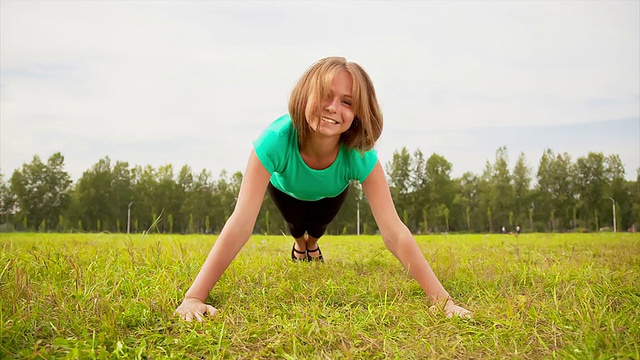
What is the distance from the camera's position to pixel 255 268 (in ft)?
11.4

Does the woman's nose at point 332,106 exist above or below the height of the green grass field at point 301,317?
above

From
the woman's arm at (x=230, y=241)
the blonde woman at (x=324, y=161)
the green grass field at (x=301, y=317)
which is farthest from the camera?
the blonde woman at (x=324, y=161)

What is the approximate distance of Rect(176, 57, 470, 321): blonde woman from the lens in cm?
264

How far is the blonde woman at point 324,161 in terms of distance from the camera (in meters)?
2.64

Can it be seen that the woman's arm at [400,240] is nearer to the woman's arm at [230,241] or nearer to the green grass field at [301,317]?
the green grass field at [301,317]

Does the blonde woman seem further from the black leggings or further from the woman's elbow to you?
the black leggings

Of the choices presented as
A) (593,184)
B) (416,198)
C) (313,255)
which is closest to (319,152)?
(313,255)

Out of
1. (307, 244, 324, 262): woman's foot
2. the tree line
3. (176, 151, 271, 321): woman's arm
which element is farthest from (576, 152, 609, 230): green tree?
(176, 151, 271, 321): woman's arm

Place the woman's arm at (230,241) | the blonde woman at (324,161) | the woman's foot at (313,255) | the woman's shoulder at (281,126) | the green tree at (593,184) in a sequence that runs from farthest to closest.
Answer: the green tree at (593,184)
the woman's foot at (313,255)
the woman's shoulder at (281,126)
the blonde woman at (324,161)
the woman's arm at (230,241)

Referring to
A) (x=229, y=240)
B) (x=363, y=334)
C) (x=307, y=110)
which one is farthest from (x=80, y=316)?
(x=307, y=110)

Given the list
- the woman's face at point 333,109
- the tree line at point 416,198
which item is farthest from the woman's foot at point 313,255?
the tree line at point 416,198

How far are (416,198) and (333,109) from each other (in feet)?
121

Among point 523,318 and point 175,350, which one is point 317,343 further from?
point 523,318

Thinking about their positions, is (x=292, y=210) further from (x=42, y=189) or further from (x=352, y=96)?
(x=42, y=189)
